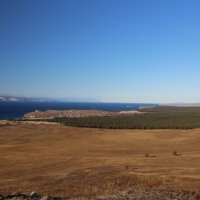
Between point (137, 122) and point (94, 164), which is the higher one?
point (137, 122)

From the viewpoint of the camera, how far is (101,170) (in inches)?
1142

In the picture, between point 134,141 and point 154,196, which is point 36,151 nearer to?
point 134,141

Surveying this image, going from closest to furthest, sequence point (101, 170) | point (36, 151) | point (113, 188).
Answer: point (113, 188), point (101, 170), point (36, 151)

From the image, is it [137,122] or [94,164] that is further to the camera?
[137,122]

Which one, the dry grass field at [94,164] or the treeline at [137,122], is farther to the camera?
the treeline at [137,122]

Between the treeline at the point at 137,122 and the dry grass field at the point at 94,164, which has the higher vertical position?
the treeline at the point at 137,122

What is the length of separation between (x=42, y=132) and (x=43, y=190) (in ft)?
143

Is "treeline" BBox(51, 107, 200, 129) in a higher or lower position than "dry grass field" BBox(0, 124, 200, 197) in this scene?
higher

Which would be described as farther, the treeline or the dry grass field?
the treeline

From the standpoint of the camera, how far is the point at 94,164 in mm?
33250

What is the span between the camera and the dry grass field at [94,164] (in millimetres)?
24250

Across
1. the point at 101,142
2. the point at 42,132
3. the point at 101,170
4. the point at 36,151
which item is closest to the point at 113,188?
the point at 101,170

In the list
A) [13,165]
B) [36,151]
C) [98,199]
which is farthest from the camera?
[36,151]

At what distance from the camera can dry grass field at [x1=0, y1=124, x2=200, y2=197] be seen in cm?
2425
